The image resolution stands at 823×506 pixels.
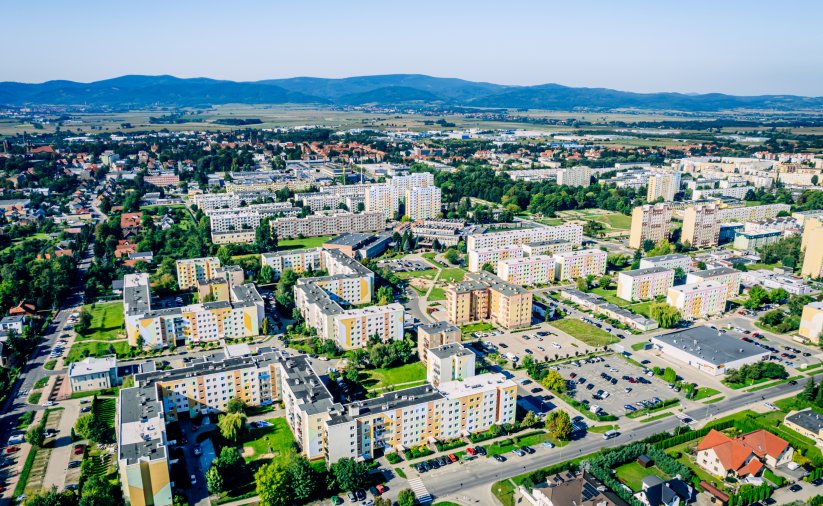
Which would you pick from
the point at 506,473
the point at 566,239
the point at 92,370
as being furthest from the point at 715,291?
the point at 92,370

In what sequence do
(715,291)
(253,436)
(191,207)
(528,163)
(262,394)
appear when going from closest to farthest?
(253,436), (262,394), (715,291), (191,207), (528,163)

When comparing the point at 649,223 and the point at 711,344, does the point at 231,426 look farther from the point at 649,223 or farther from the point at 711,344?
the point at 649,223

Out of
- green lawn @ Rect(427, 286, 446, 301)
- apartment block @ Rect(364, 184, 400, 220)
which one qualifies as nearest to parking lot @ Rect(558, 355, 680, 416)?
green lawn @ Rect(427, 286, 446, 301)

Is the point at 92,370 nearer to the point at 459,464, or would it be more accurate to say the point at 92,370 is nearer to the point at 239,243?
the point at 459,464

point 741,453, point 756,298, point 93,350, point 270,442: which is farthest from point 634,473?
point 93,350

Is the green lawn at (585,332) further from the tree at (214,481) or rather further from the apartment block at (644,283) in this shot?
the tree at (214,481)

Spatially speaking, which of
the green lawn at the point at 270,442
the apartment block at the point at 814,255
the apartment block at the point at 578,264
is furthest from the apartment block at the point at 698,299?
the green lawn at the point at 270,442
